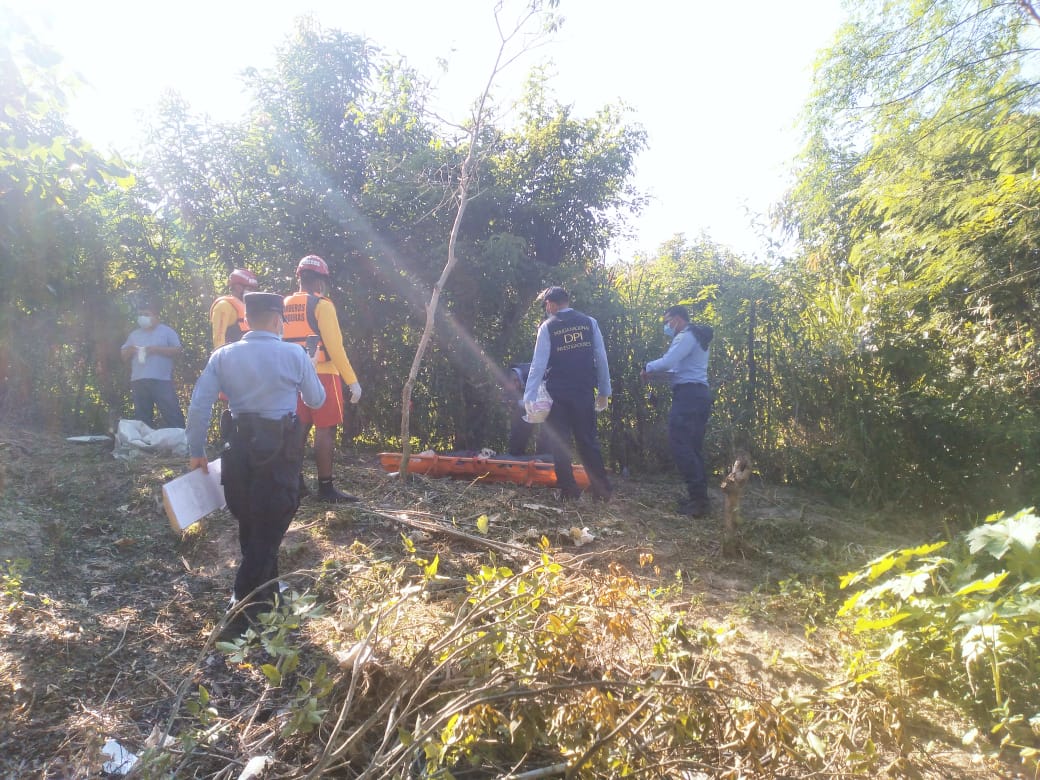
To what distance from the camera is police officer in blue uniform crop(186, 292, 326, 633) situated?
118 inches

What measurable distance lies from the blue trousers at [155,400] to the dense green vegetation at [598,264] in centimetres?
141

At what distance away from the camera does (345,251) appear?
7.15m

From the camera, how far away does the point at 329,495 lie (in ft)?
15.5

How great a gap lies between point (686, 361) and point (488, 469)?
196cm

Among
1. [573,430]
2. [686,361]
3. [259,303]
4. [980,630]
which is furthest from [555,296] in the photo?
[980,630]

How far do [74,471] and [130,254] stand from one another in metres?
3.56

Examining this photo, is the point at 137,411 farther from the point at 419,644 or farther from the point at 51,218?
the point at 419,644

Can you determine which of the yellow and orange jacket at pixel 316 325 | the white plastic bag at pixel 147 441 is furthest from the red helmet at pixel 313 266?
the white plastic bag at pixel 147 441

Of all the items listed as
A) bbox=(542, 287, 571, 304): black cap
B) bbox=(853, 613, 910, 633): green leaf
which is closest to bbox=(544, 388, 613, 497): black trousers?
bbox=(542, 287, 571, 304): black cap

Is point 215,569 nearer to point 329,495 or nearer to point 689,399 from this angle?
point 329,495

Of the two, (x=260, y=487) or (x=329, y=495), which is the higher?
(x=260, y=487)

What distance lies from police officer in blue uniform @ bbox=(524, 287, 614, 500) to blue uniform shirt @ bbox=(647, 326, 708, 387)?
62cm

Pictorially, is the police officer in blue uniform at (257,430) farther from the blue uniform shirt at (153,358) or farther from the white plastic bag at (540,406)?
the blue uniform shirt at (153,358)

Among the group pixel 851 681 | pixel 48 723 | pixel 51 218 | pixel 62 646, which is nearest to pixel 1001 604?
pixel 851 681
